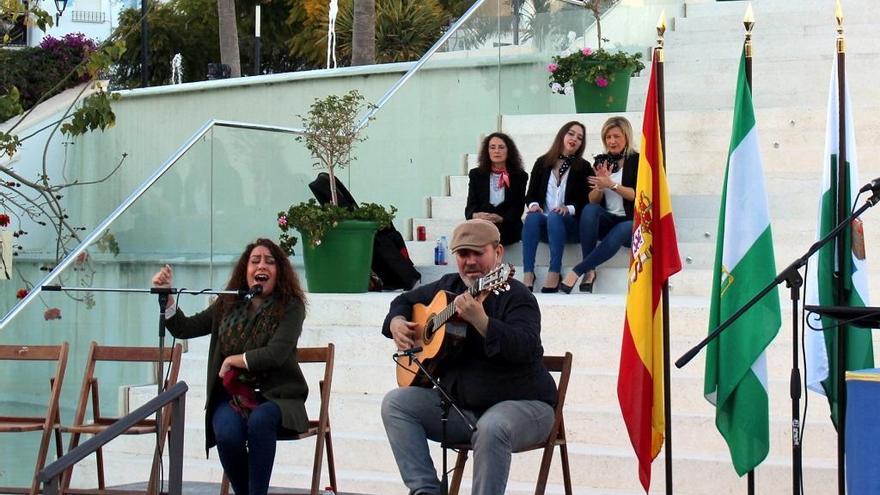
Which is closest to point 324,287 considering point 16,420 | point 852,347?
point 16,420

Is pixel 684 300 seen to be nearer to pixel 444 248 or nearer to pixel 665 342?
pixel 444 248

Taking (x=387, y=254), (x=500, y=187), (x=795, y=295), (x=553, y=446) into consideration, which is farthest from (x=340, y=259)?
(x=795, y=295)

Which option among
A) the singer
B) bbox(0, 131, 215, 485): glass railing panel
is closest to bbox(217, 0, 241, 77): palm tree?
bbox(0, 131, 215, 485): glass railing panel

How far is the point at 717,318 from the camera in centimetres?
618

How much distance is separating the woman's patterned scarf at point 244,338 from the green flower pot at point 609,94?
16.7 ft

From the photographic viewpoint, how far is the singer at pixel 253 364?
22.1ft

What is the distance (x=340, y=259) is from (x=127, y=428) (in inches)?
180

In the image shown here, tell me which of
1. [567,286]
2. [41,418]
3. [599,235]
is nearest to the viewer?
[41,418]

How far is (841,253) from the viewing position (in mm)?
5977

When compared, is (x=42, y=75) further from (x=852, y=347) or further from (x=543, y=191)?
(x=852, y=347)

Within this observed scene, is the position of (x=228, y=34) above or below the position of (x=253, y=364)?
above

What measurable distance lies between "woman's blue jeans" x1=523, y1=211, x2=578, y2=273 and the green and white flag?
3304mm

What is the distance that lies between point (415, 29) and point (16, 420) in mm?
16087

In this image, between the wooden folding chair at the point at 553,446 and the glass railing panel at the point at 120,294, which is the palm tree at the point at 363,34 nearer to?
the glass railing panel at the point at 120,294
